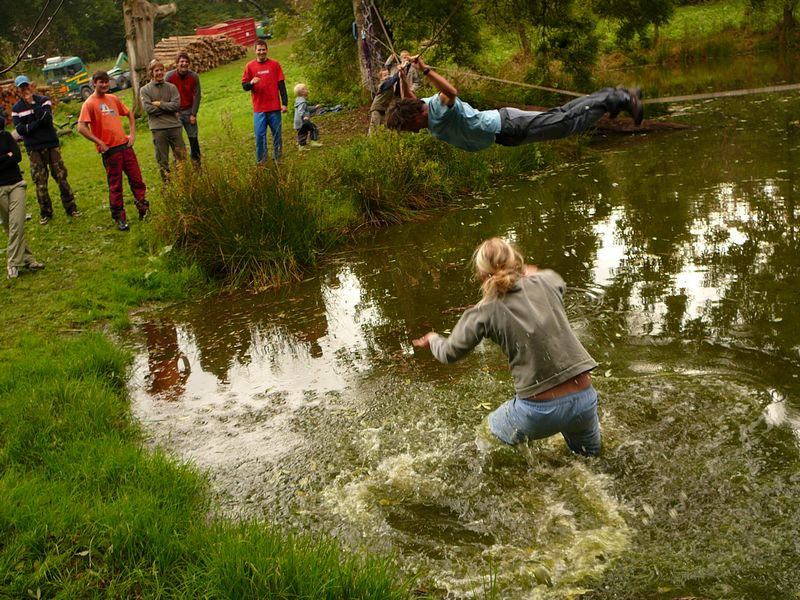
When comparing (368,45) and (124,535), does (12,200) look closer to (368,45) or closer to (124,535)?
(124,535)

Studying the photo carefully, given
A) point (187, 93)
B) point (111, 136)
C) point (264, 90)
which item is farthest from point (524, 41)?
point (111, 136)

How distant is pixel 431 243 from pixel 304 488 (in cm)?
596

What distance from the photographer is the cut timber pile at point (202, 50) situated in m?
39.4

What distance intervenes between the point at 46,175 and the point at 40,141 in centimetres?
51

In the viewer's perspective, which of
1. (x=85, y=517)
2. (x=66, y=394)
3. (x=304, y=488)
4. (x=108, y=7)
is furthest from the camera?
(x=108, y=7)

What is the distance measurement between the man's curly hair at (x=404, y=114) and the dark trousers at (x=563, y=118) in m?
0.67

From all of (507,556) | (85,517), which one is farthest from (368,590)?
(85,517)

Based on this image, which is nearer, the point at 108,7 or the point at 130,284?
the point at 130,284

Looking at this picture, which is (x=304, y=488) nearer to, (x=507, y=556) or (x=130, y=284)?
(x=507, y=556)

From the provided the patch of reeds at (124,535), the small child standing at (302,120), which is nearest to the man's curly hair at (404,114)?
the patch of reeds at (124,535)

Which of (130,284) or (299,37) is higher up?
(299,37)

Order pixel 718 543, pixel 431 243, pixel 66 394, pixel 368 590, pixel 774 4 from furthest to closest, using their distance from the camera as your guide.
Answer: pixel 774 4 < pixel 431 243 < pixel 66 394 < pixel 718 543 < pixel 368 590

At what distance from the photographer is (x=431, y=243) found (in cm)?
1072

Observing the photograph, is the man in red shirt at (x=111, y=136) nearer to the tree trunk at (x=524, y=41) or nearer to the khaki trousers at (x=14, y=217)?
the khaki trousers at (x=14, y=217)
